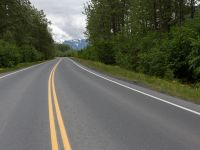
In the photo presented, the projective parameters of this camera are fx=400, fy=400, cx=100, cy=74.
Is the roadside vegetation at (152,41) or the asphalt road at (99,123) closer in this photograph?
the asphalt road at (99,123)

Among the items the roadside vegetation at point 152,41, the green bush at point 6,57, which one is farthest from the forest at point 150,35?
the green bush at point 6,57

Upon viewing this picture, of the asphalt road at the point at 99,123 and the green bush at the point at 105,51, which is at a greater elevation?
the asphalt road at the point at 99,123

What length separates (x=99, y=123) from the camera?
32.1 feet

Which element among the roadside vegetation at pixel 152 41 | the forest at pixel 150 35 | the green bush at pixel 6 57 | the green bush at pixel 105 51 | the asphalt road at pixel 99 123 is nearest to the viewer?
the asphalt road at pixel 99 123

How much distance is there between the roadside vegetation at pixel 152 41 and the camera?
80.8 feet

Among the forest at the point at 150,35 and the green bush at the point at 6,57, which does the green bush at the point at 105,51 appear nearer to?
the forest at the point at 150,35

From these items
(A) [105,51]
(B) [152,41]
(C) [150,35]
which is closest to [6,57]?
(A) [105,51]

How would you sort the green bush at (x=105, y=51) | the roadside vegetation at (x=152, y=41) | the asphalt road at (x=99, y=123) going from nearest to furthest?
the asphalt road at (x=99, y=123)
the roadside vegetation at (x=152, y=41)
the green bush at (x=105, y=51)

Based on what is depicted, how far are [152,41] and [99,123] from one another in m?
26.6

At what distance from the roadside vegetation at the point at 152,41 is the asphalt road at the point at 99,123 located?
9.59 ft

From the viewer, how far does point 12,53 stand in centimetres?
5191

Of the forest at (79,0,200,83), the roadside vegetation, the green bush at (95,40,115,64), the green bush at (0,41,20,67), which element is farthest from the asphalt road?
the green bush at (95,40,115,64)

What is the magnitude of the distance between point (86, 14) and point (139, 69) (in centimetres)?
4673

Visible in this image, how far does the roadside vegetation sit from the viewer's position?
80.8 ft
